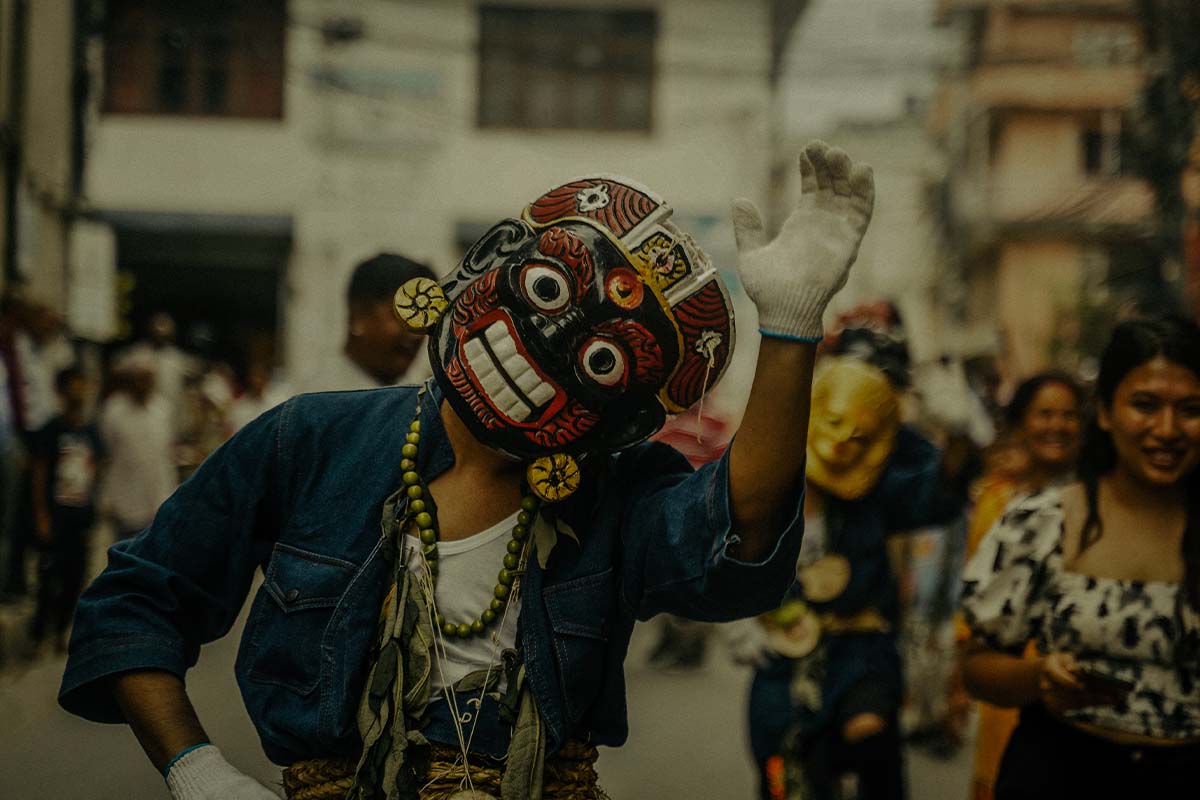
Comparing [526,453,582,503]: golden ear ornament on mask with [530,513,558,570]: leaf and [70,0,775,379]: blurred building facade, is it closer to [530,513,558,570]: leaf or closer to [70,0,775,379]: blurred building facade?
[530,513,558,570]: leaf

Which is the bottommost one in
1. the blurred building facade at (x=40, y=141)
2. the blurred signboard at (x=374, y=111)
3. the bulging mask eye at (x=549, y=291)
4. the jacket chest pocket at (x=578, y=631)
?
the jacket chest pocket at (x=578, y=631)

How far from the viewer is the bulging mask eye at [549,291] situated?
92.7 inches

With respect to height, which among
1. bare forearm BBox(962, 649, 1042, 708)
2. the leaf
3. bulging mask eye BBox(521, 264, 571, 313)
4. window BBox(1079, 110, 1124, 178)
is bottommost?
bare forearm BBox(962, 649, 1042, 708)

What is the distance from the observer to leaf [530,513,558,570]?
2.42 m

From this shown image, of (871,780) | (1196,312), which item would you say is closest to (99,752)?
(871,780)

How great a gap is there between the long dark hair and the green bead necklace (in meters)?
1.75

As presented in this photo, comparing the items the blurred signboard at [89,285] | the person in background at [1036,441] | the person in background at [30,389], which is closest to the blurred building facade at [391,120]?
the blurred signboard at [89,285]

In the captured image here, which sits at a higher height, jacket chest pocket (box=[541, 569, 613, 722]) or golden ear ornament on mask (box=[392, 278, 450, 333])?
golden ear ornament on mask (box=[392, 278, 450, 333])

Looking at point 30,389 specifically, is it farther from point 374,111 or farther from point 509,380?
point 374,111

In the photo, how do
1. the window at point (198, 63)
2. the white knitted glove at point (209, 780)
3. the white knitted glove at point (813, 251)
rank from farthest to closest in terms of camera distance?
the window at point (198, 63) → the white knitted glove at point (209, 780) → the white knitted glove at point (813, 251)

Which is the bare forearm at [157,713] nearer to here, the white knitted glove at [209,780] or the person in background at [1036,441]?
the white knitted glove at [209,780]

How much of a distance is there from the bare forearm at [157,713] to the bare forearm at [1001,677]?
2007 millimetres

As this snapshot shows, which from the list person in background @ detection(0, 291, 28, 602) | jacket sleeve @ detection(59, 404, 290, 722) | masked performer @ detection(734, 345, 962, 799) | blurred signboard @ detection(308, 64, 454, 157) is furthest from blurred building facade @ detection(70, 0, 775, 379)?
jacket sleeve @ detection(59, 404, 290, 722)

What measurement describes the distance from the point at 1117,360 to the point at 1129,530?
17.8 inches
